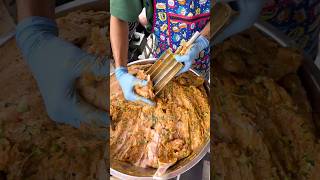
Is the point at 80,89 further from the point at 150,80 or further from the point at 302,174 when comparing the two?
the point at 302,174

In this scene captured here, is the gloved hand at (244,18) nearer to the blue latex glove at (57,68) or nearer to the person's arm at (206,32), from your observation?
the person's arm at (206,32)

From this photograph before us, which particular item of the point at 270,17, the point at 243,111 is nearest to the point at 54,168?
the point at 243,111

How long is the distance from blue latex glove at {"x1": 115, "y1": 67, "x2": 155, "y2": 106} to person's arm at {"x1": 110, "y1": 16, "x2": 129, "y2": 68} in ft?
0.07

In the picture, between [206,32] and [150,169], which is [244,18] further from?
[150,169]

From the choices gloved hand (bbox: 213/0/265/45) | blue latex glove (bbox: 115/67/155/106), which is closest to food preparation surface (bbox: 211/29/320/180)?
gloved hand (bbox: 213/0/265/45)

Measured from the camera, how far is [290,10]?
2.98 ft

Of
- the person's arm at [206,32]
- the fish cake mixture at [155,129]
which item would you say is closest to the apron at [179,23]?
the person's arm at [206,32]

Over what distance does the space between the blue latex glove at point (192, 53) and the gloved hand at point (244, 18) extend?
5 cm

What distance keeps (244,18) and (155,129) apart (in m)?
0.32

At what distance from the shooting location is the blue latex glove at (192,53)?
0.82m

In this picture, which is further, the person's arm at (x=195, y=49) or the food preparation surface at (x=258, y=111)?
the food preparation surface at (x=258, y=111)

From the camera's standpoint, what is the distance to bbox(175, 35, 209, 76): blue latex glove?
0.82m

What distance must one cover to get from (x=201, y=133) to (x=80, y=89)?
0.93 ft

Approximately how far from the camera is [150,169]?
2.87 ft
